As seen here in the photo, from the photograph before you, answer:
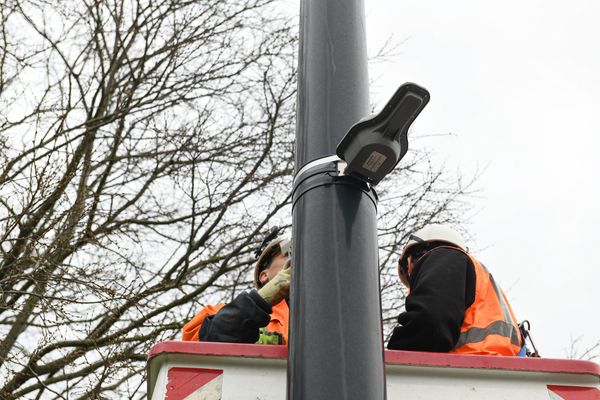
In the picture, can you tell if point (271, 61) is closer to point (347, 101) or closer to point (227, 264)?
point (227, 264)

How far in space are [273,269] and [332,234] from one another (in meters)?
2.50

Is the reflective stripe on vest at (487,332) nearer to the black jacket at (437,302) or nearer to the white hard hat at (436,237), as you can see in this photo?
the black jacket at (437,302)

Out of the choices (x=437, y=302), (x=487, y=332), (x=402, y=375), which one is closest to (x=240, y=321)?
(x=437, y=302)

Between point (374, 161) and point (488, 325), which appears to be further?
point (488, 325)

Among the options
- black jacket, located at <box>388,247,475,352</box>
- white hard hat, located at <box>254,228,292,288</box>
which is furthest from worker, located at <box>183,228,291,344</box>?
white hard hat, located at <box>254,228,292,288</box>

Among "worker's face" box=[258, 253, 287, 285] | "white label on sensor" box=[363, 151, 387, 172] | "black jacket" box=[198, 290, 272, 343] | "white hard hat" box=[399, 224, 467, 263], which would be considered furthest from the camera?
"worker's face" box=[258, 253, 287, 285]

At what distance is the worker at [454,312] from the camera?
2828 millimetres

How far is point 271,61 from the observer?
8.66 meters

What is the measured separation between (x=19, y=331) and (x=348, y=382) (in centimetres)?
597

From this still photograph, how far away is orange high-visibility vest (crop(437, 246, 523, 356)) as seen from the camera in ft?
9.34

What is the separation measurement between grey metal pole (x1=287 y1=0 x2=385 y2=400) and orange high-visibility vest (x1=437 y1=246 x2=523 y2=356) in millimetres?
1067

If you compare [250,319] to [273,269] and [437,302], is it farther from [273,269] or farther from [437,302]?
[273,269]

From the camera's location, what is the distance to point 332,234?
1878 mm

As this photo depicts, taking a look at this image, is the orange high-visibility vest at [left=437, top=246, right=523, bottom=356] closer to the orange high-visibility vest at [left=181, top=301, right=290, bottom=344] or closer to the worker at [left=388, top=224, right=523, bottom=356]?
the worker at [left=388, top=224, right=523, bottom=356]
